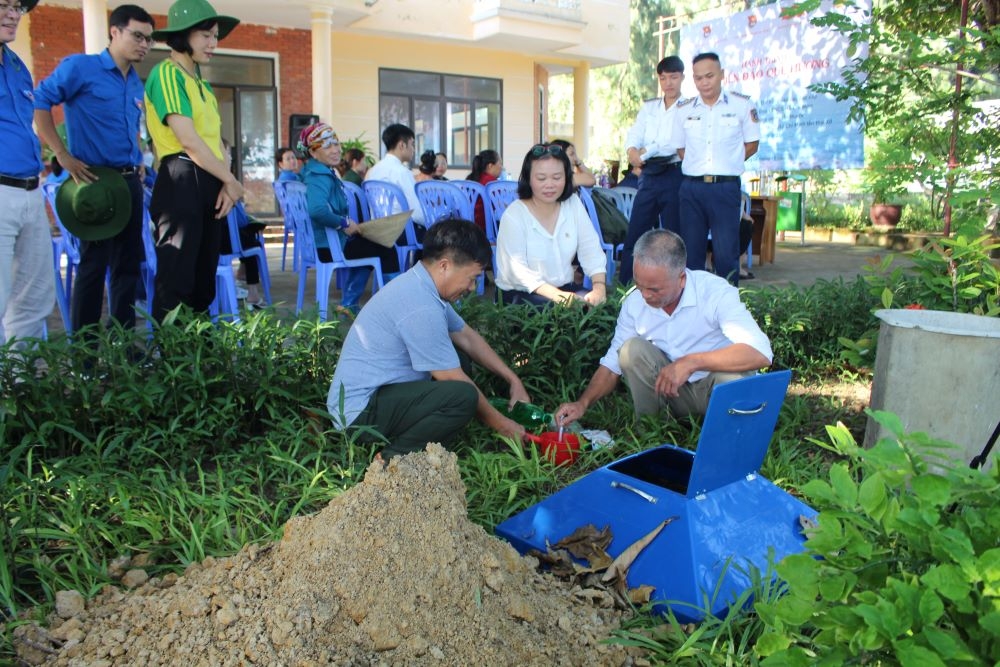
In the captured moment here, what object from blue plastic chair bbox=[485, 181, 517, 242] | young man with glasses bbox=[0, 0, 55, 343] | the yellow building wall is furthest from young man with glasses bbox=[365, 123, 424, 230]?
the yellow building wall

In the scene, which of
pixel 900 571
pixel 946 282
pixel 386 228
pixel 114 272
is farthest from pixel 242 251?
pixel 900 571

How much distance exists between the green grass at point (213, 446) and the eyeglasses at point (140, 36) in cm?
152

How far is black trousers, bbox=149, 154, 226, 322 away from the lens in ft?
14.2

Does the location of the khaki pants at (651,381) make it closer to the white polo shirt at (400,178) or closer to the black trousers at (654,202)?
the black trousers at (654,202)

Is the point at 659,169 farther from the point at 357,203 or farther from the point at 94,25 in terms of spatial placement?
the point at 94,25

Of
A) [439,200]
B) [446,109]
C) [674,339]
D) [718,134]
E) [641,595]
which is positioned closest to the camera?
[641,595]

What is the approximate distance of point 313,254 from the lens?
6215 millimetres

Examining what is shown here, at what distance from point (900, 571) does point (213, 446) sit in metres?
2.79

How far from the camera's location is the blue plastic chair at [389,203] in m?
6.88

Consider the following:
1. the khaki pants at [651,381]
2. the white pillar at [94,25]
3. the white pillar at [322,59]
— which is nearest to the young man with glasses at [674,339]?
the khaki pants at [651,381]

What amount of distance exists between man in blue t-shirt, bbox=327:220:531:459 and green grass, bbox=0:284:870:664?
148mm

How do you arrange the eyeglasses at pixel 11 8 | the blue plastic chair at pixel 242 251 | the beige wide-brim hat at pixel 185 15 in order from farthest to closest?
the blue plastic chair at pixel 242 251 → the beige wide-brim hat at pixel 185 15 → the eyeglasses at pixel 11 8

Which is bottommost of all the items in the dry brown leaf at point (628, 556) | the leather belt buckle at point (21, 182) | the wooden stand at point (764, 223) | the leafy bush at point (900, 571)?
the dry brown leaf at point (628, 556)

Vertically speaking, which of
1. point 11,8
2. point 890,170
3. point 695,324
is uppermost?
point 11,8
